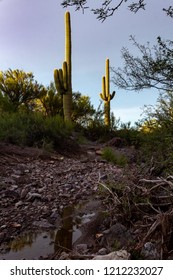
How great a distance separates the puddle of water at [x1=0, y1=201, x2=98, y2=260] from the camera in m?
2.51

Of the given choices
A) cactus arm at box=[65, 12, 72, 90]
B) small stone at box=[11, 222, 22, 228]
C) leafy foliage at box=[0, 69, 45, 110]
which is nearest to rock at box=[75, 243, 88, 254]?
small stone at box=[11, 222, 22, 228]

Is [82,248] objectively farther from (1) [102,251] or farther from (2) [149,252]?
(2) [149,252]

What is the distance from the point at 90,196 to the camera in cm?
418

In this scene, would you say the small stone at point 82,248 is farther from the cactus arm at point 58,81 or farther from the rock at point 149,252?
the cactus arm at point 58,81

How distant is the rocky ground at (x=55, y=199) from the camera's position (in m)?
2.54

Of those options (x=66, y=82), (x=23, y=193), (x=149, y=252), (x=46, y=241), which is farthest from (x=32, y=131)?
(x=149, y=252)

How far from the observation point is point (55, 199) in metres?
3.91

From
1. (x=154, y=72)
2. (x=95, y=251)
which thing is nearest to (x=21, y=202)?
(x=95, y=251)

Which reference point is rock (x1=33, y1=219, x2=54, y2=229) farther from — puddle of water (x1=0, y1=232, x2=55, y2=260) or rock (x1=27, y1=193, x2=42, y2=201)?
rock (x1=27, y1=193, x2=42, y2=201)

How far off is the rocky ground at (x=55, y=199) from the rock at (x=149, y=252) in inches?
0.4

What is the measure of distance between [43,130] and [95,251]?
590 cm

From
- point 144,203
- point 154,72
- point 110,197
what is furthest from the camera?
point 154,72

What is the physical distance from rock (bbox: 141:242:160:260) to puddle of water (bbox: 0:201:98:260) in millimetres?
635

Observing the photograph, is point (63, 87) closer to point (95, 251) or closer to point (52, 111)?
point (52, 111)
